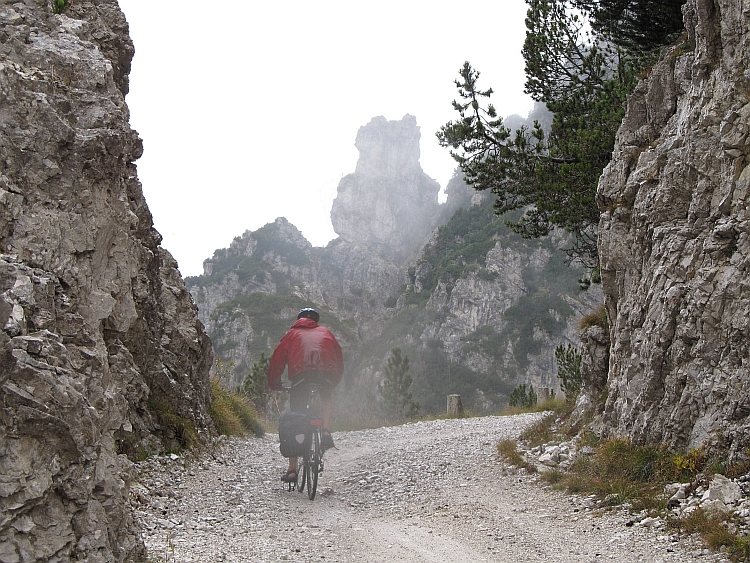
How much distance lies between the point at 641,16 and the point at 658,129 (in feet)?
14.2

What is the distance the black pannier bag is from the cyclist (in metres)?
0.25

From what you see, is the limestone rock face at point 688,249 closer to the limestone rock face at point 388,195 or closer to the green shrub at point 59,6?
the green shrub at point 59,6

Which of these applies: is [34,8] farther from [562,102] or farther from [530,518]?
[562,102]

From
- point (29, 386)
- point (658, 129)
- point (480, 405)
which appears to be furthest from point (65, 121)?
point (480, 405)

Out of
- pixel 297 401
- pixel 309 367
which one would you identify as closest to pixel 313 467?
pixel 297 401

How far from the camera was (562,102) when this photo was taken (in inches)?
514

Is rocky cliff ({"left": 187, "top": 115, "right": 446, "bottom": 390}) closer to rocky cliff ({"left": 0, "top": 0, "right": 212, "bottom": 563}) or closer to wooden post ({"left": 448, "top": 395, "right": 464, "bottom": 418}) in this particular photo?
wooden post ({"left": 448, "top": 395, "right": 464, "bottom": 418})

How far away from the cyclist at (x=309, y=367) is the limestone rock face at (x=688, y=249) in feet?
11.9

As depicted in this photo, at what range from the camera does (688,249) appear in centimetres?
734

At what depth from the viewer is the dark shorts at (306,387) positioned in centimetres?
752

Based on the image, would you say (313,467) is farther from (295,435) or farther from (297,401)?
(297,401)

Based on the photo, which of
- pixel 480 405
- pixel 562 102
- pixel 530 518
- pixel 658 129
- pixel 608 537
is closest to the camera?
pixel 608 537

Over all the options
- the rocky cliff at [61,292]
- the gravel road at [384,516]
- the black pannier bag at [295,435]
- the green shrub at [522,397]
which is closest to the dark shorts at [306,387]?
the black pannier bag at [295,435]

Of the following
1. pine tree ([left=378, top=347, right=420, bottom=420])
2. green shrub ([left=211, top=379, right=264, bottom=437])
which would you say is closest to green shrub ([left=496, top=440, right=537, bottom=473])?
green shrub ([left=211, top=379, right=264, bottom=437])
